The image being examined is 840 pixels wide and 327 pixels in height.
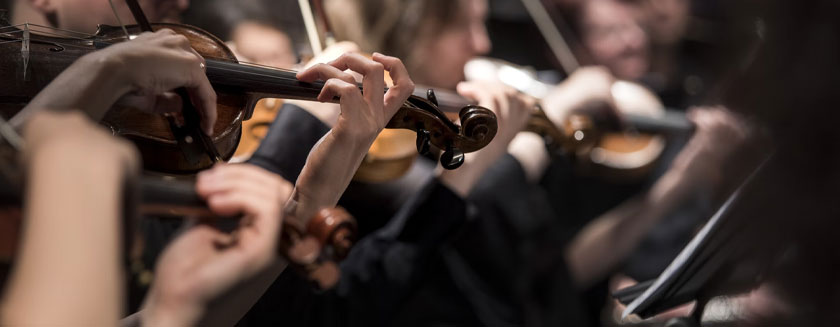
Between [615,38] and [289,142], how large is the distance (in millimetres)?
1597

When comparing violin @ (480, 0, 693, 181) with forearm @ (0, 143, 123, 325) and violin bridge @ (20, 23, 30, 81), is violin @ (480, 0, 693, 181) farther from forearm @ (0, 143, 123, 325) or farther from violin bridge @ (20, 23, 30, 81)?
forearm @ (0, 143, 123, 325)

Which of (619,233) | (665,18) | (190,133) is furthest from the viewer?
(665,18)

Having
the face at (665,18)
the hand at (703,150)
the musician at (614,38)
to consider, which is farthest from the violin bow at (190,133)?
the face at (665,18)

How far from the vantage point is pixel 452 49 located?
4.84 feet

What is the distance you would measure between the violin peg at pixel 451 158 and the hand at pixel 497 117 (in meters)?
0.20

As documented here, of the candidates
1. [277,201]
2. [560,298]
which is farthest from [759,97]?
[560,298]

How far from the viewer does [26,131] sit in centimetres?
52

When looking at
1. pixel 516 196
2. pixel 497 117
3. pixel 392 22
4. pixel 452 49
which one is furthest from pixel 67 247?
pixel 516 196

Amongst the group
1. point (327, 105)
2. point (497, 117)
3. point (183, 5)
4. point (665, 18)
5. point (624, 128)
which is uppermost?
point (183, 5)

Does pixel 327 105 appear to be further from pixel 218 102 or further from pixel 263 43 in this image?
pixel 263 43

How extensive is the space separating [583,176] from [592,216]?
0.10 metres

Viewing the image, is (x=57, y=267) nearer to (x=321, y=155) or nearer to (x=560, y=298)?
(x=321, y=155)

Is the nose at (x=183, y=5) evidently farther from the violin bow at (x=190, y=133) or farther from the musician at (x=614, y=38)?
the musician at (x=614, y=38)

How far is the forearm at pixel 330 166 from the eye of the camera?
76cm
